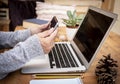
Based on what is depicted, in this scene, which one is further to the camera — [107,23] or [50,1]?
[50,1]

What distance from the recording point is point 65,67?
0.89 metres

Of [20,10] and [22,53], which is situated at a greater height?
[22,53]

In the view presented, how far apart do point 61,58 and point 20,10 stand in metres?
1.65

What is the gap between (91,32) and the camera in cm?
103

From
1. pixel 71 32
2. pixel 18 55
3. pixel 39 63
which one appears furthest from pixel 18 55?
pixel 71 32

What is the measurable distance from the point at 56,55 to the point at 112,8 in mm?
1571

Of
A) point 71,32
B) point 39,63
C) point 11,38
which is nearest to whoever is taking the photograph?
point 39,63

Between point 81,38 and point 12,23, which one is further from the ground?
point 81,38

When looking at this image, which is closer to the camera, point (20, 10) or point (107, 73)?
point (107, 73)

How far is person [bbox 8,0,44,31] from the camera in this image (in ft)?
8.08

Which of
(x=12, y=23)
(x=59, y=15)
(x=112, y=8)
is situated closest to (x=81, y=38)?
(x=59, y=15)

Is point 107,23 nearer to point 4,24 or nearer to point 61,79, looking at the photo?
point 61,79

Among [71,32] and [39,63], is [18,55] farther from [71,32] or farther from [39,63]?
[71,32]

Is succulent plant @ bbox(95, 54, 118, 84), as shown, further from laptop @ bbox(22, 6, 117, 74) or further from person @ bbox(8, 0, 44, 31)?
person @ bbox(8, 0, 44, 31)
